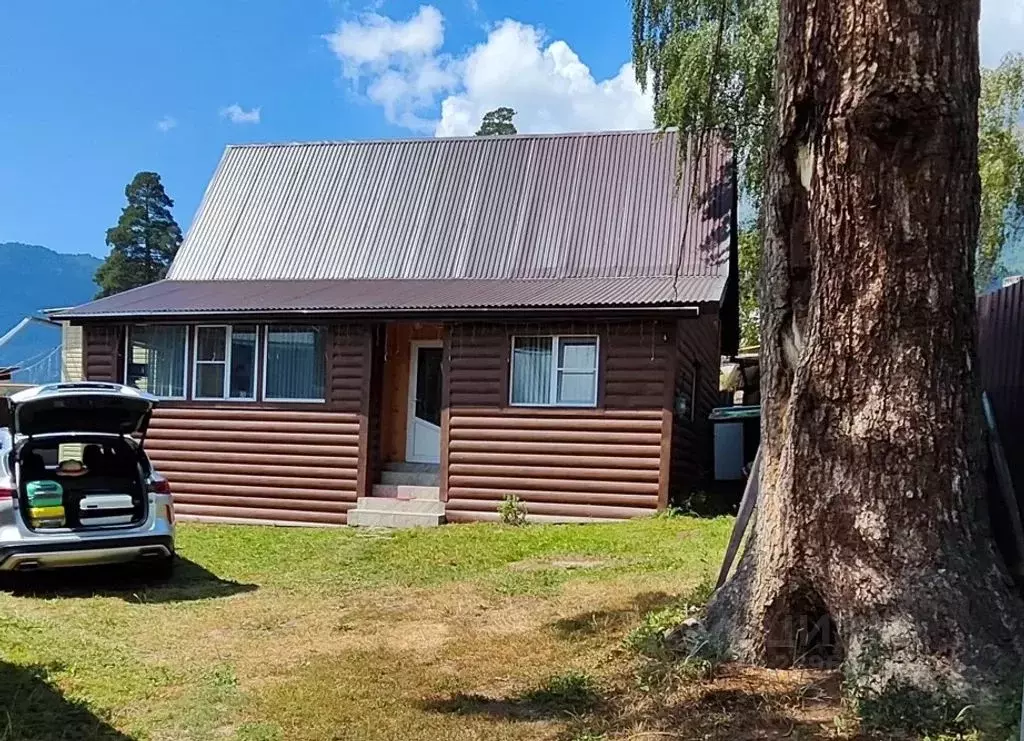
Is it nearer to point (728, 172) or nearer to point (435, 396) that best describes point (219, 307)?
point (435, 396)

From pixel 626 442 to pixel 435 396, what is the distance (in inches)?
133

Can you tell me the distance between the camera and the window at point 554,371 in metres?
12.0

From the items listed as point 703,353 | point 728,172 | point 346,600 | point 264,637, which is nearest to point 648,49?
point 728,172

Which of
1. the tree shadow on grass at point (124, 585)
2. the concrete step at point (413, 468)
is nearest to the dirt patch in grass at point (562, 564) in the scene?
the tree shadow on grass at point (124, 585)

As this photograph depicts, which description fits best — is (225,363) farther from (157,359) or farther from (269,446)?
(269,446)

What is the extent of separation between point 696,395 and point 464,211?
4.92 meters

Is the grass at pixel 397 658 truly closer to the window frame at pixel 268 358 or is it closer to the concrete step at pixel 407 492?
the concrete step at pixel 407 492

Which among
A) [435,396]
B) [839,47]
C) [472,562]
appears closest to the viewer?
[839,47]

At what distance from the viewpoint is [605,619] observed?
572 cm

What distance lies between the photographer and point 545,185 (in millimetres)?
15195

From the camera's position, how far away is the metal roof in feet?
43.4

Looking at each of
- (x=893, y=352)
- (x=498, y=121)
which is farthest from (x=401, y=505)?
(x=498, y=121)

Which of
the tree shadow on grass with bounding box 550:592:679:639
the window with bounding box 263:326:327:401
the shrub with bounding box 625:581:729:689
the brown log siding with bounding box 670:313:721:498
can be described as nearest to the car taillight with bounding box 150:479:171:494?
the tree shadow on grass with bounding box 550:592:679:639

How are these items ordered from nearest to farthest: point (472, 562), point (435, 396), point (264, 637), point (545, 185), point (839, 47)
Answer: point (839, 47), point (264, 637), point (472, 562), point (435, 396), point (545, 185)
